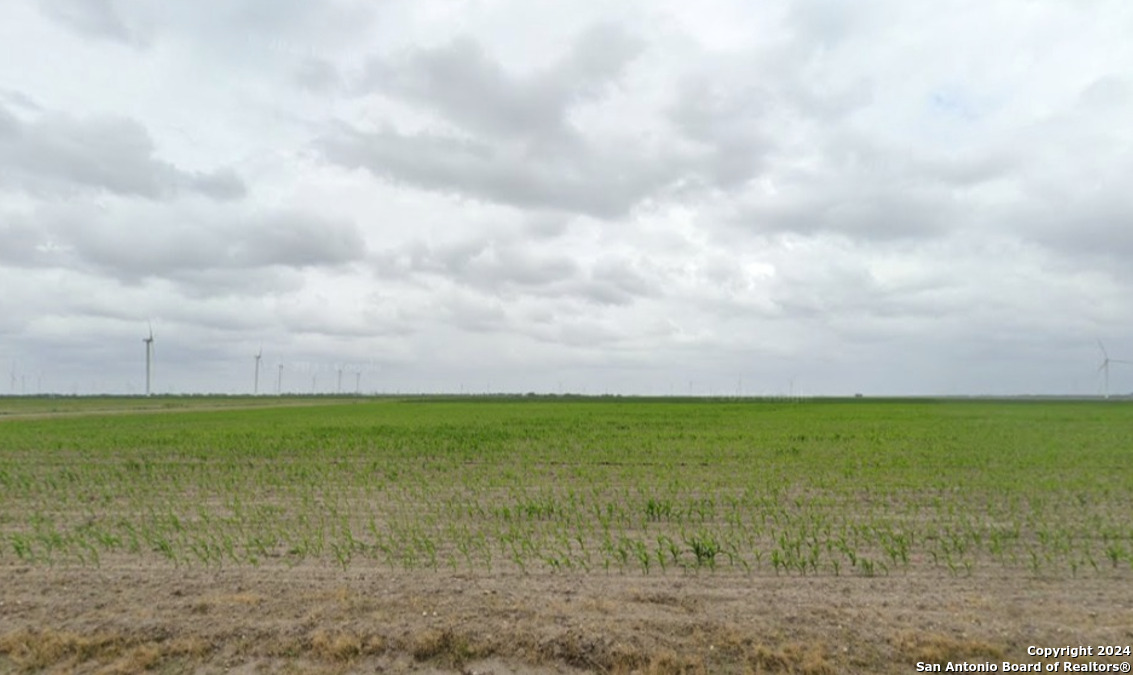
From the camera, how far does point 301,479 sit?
2162cm

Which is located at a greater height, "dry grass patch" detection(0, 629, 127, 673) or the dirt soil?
the dirt soil

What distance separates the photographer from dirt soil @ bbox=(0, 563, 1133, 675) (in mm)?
7211

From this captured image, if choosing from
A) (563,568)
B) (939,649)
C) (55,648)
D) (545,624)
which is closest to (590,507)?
(563,568)

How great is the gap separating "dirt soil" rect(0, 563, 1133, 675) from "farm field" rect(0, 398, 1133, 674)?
0.03 metres

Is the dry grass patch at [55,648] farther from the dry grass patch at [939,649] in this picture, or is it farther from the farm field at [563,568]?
the dry grass patch at [939,649]

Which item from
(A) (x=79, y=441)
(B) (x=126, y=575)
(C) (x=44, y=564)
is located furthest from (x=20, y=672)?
(A) (x=79, y=441)

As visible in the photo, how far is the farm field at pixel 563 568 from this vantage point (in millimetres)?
Answer: 7430

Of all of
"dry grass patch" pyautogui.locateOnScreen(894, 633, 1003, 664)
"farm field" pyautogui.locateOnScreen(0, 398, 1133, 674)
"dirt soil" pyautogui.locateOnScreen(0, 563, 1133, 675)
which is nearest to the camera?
"dry grass patch" pyautogui.locateOnScreen(894, 633, 1003, 664)

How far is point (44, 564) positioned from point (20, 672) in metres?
4.69

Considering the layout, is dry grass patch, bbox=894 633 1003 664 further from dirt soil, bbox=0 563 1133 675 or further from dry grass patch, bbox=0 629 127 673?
dry grass patch, bbox=0 629 127 673

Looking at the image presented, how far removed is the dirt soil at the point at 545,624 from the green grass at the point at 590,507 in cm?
131

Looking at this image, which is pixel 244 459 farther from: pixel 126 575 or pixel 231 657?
pixel 231 657

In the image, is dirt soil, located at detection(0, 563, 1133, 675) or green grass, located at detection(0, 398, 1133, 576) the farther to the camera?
green grass, located at detection(0, 398, 1133, 576)

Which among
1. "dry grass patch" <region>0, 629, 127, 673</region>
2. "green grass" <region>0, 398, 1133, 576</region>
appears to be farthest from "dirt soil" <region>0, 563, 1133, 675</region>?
"green grass" <region>0, 398, 1133, 576</region>
